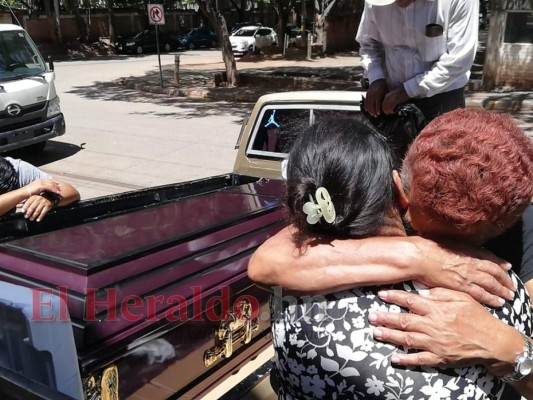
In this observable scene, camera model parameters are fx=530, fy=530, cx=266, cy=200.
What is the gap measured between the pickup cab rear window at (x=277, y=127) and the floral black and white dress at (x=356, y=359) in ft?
7.23

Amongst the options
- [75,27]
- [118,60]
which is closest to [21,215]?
[118,60]

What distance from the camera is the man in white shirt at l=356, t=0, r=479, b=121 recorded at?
7.07 ft

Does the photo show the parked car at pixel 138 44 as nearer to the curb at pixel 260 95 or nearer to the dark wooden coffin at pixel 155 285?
the curb at pixel 260 95

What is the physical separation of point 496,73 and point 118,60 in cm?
1947

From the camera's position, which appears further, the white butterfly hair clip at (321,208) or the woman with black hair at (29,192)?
the woman with black hair at (29,192)

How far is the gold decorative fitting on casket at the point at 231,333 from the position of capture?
1878 millimetres

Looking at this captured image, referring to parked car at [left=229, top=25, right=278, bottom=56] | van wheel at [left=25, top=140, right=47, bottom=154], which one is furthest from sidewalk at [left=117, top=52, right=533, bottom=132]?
van wheel at [left=25, top=140, right=47, bottom=154]

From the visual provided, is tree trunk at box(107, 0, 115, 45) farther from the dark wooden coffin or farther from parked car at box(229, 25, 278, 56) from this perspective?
the dark wooden coffin

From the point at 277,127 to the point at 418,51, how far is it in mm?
1368

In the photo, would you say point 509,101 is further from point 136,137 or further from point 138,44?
point 138,44

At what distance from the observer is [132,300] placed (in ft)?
5.53

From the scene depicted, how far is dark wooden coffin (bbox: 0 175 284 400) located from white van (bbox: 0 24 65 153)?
5.52 metres

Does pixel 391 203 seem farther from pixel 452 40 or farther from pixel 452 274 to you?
pixel 452 40

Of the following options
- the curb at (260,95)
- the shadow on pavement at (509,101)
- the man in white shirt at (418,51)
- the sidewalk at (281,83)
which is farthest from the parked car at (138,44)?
the man in white shirt at (418,51)
